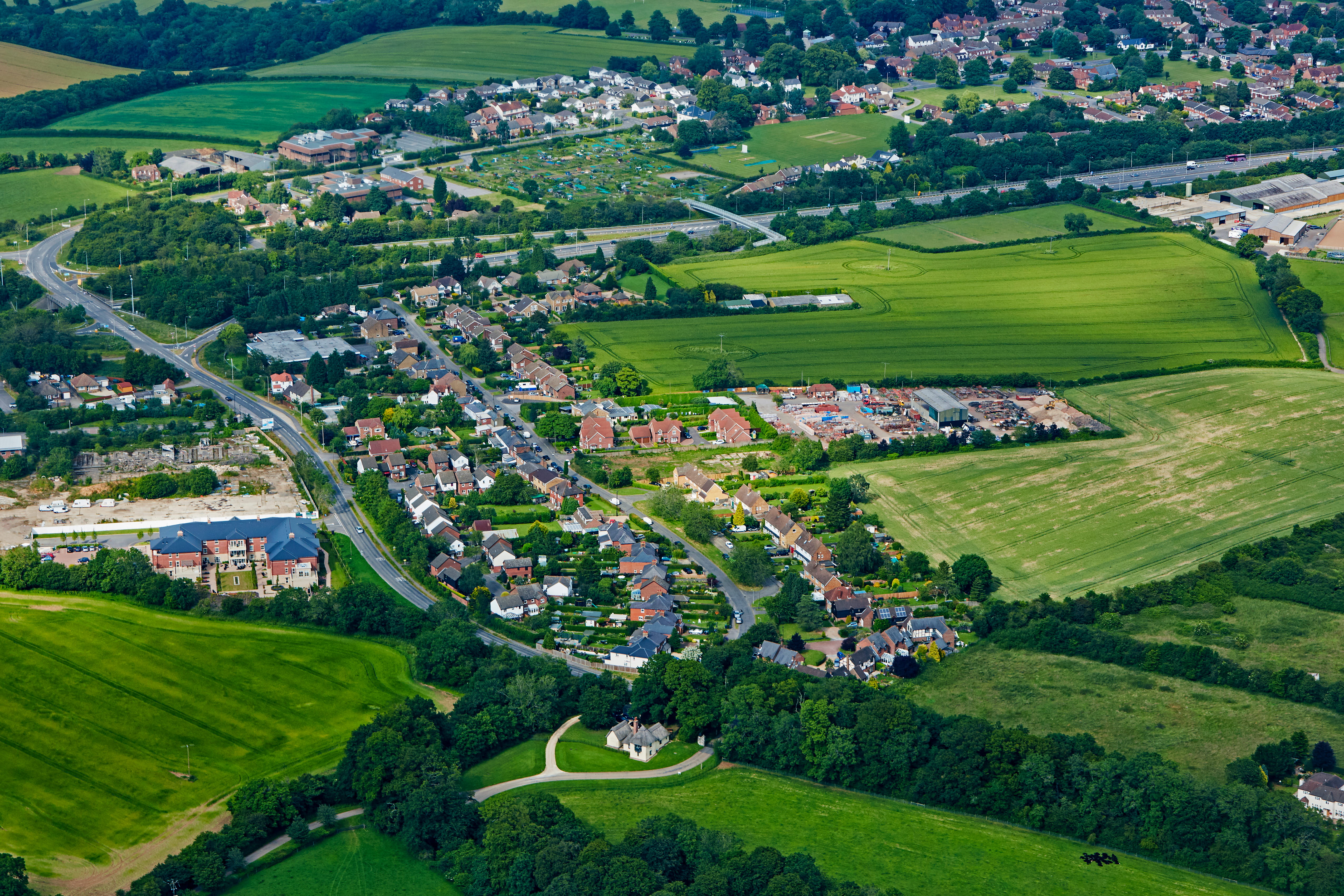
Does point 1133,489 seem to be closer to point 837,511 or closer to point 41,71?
point 837,511

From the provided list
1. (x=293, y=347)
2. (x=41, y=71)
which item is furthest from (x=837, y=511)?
(x=41, y=71)

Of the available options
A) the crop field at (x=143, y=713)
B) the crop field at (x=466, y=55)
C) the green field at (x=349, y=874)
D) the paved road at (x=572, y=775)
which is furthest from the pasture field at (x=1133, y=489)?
the crop field at (x=466, y=55)

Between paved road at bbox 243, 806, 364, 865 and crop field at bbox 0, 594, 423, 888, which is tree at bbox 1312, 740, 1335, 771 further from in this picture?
crop field at bbox 0, 594, 423, 888

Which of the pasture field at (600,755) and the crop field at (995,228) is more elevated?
the crop field at (995,228)

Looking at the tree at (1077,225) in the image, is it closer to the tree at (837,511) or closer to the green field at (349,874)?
the tree at (837,511)

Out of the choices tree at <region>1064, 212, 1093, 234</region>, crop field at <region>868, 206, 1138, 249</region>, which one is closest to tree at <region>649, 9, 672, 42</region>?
crop field at <region>868, 206, 1138, 249</region>

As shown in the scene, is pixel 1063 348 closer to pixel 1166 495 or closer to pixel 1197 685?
pixel 1166 495
